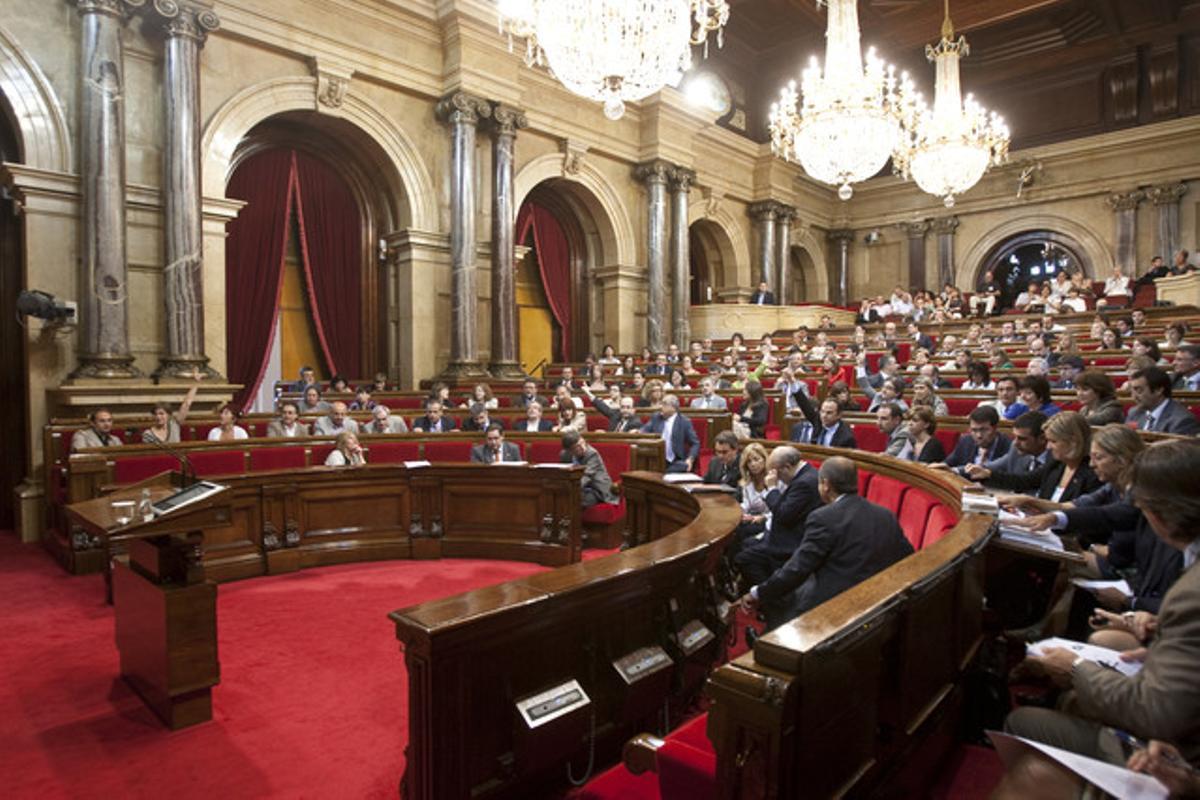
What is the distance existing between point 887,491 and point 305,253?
9.27m

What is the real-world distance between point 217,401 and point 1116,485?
812cm

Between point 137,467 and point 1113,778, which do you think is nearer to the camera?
point 1113,778

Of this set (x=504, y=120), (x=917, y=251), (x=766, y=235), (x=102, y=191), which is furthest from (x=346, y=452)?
(x=917, y=251)

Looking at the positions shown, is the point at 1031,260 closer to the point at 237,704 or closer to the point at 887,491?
the point at 887,491

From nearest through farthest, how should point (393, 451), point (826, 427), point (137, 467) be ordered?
1. point (137, 467)
2. point (826, 427)
3. point (393, 451)

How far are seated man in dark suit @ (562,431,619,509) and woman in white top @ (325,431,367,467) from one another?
5.27 feet

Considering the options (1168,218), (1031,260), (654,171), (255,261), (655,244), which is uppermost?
(654,171)

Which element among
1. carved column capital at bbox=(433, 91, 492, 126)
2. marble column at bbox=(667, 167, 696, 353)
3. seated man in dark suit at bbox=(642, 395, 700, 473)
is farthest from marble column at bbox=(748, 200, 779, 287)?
seated man in dark suit at bbox=(642, 395, 700, 473)

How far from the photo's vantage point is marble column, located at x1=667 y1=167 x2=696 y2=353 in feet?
47.1

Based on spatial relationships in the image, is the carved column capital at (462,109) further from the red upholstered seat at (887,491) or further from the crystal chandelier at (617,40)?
the red upholstered seat at (887,491)

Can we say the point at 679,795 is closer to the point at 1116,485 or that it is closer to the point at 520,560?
the point at 1116,485

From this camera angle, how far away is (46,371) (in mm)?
7477

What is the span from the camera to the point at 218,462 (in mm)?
5711

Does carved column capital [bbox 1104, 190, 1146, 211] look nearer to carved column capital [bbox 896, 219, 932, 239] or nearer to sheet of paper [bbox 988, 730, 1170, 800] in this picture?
carved column capital [bbox 896, 219, 932, 239]
